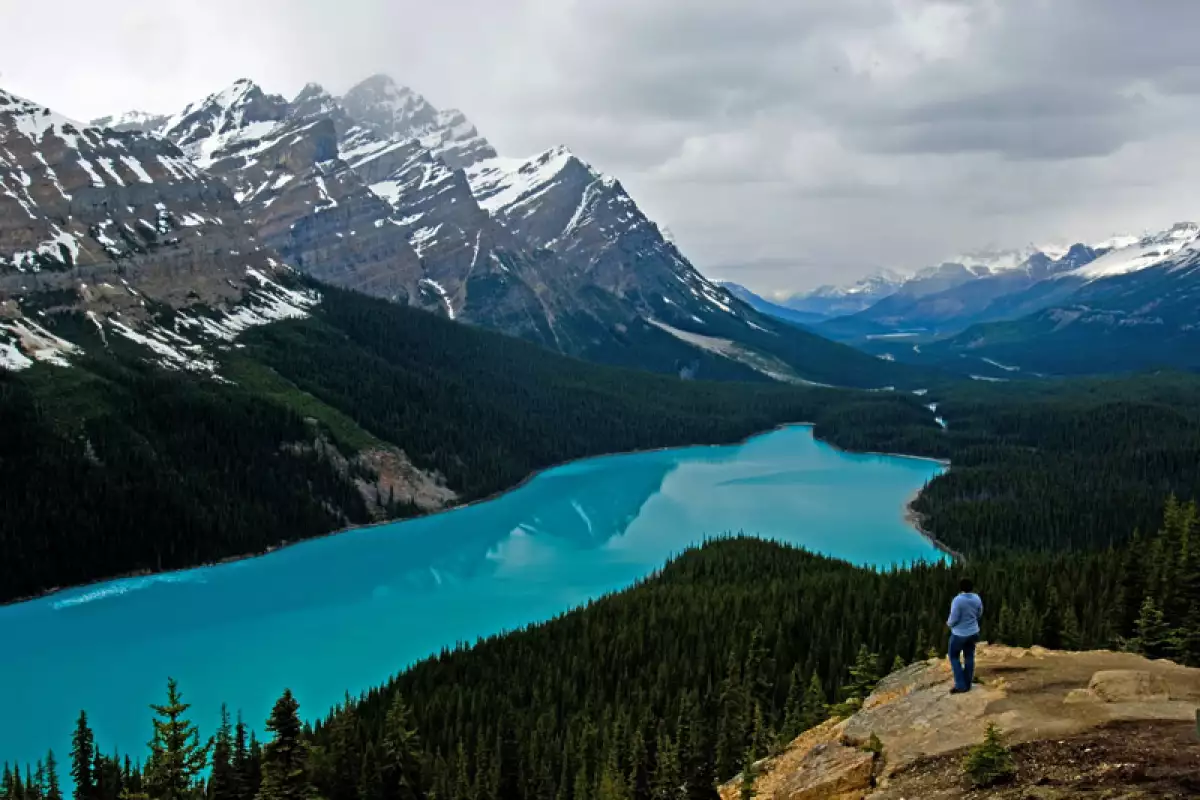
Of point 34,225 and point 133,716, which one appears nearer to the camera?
point 133,716

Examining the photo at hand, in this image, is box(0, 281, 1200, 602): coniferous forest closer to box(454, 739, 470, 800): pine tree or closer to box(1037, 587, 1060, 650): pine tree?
box(1037, 587, 1060, 650): pine tree

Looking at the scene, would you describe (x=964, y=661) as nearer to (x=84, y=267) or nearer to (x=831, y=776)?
(x=831, y=776)

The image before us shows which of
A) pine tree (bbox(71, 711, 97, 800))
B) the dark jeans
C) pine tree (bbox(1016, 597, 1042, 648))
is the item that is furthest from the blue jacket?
pine tree (bbox(71, 711, 97, 800))

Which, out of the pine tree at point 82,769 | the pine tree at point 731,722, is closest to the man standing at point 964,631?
the pine tree at point 731,722

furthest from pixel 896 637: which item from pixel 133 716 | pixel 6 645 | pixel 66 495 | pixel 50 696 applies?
pixel 66 495

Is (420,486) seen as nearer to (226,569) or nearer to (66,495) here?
(226,569)

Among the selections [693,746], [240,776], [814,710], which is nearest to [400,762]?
[240,776]
